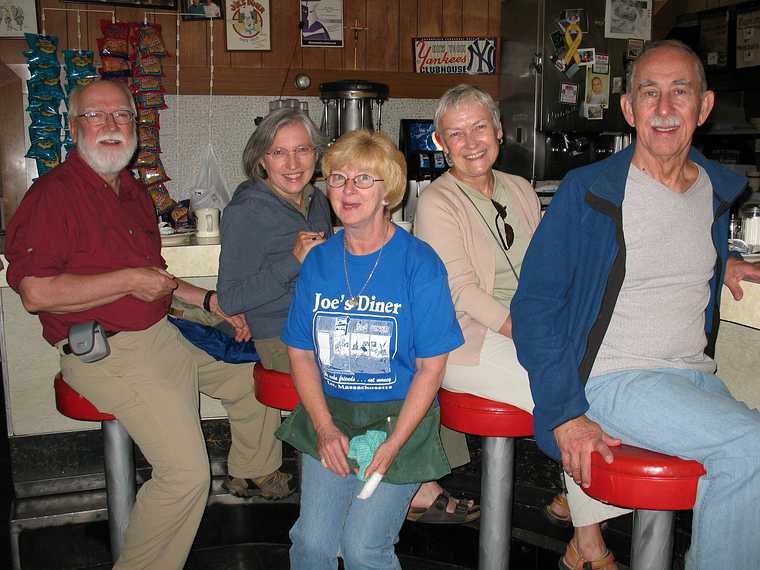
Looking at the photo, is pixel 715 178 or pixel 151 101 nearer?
pixel 715 178

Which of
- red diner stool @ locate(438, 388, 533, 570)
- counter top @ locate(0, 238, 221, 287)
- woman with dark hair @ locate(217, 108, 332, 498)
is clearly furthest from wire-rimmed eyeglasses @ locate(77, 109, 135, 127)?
red diner stool @ locate(438, 388, 533, 570)

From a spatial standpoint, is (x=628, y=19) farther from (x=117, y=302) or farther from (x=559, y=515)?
(x=117, y=302)

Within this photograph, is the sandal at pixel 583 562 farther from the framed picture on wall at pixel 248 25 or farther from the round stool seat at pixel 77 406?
the framed picture on wall at pixel 248 25

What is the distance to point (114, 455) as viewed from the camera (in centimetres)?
216

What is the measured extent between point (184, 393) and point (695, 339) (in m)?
1.38

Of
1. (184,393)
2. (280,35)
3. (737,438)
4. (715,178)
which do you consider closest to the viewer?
(737,438)

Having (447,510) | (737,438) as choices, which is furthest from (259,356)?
(737,438)

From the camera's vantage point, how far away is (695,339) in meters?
1.75

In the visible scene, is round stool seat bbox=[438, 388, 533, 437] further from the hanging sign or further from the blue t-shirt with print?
the hanging sign

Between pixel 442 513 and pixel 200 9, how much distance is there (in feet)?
8.92

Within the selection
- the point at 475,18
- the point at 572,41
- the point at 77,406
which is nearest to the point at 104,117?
the point at 77,406

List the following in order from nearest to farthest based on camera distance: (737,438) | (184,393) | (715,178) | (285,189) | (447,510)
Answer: (737,438) → (715,178) → (184,393) → (285,189) → (447,510)

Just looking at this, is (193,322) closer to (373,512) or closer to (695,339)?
(373,512)

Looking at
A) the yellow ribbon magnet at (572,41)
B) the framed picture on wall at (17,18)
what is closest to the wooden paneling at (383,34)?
the yellow ribbon magnet at (572,41)
